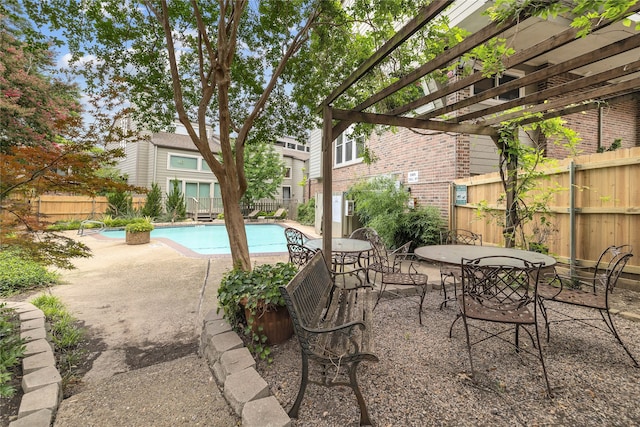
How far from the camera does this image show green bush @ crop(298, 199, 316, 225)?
15547 mm

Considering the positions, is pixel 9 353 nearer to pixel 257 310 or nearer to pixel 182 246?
pixel 257 310

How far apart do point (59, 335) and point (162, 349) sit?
123 centimetres

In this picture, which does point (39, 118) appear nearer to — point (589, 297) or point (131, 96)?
point (131, 96)

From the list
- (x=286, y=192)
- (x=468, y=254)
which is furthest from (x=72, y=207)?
(x=468, y=254)

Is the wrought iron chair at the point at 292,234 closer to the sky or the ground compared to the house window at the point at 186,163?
closer to the ground

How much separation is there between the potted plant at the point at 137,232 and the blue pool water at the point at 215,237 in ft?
4.78

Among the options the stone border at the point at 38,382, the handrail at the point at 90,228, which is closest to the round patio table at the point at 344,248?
the stone border at the point at 38,382

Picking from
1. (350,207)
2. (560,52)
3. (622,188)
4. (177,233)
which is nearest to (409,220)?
(350,207)

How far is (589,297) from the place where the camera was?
293cm

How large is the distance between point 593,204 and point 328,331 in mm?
5365

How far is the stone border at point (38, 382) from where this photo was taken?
182 cm

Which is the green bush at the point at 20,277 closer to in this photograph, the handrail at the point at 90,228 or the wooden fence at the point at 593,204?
the handrail at the point at 90,228

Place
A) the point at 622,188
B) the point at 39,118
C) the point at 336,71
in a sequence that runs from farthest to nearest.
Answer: the point at 39,118 < the point at 336,71 < the point at 622,188

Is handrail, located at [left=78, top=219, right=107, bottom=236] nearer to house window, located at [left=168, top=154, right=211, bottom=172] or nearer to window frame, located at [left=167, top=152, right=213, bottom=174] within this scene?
window frame, located at [left=167, top=152, right=213, bottom=174]
